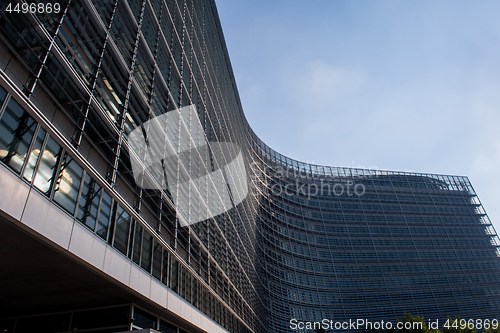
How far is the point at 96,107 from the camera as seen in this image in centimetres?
1066

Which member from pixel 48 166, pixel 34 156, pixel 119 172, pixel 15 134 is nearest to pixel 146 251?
pixel 119 172

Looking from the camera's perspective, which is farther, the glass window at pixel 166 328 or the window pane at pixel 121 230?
the glass window at pixel 166 328

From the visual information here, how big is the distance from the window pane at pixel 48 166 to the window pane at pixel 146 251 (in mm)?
4871

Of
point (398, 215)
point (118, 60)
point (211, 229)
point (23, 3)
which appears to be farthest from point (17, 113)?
point (398, 215)

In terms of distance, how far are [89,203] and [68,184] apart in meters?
0.93

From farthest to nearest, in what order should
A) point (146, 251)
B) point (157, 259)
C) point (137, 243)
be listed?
1. point (157, 259)
2. point (146, 251)
3. point (137, 243)

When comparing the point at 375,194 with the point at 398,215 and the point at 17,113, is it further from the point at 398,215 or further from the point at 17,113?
the point at 17,113

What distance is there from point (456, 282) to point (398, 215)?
16.8 m

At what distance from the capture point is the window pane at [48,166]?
7.46 metres

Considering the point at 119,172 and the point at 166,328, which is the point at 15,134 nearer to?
the point at 119,172

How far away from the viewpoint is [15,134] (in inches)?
277

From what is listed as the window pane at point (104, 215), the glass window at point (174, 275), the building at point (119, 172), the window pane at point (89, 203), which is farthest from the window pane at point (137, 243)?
the glass window at point (174, 275)

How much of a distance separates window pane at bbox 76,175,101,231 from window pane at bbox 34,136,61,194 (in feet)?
3.84

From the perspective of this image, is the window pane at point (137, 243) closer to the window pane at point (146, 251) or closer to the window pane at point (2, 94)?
the window pane at point (146, 251)
